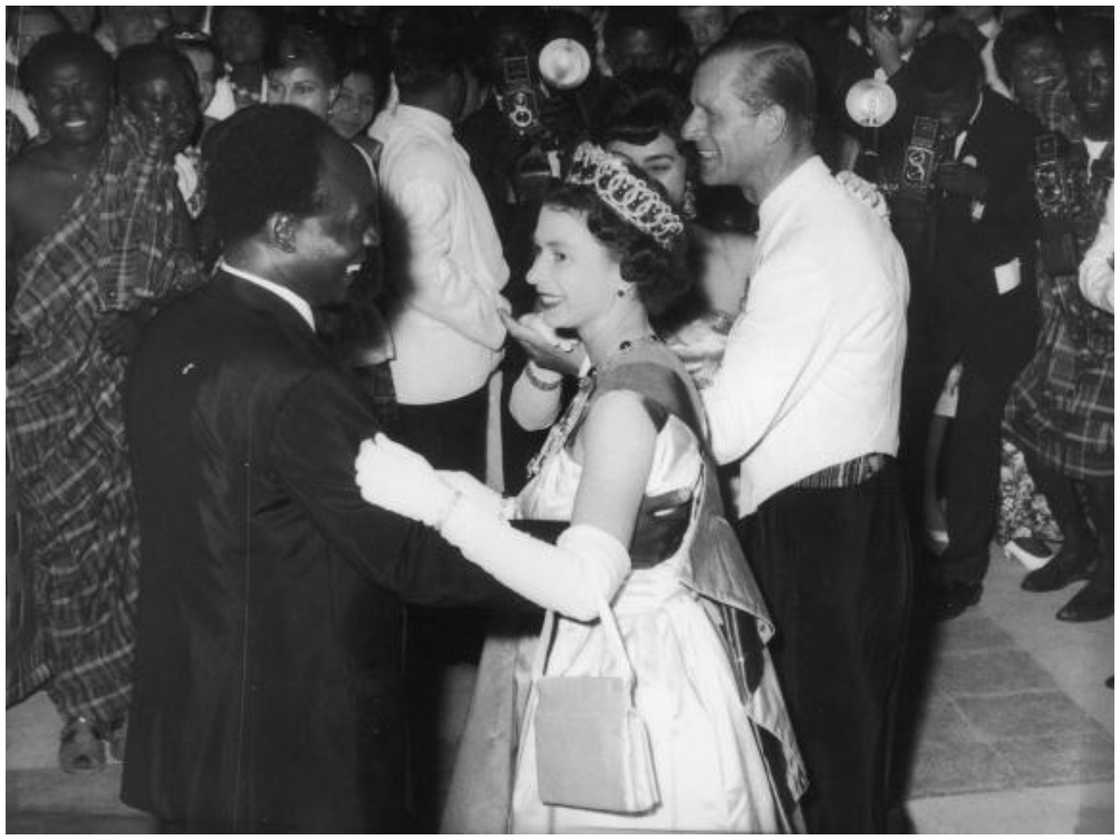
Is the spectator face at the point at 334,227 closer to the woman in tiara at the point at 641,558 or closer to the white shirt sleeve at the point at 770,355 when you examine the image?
the woman in tiara at the point at 641,558

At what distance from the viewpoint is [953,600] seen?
455 cm

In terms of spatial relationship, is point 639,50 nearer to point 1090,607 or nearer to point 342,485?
point 1090,607

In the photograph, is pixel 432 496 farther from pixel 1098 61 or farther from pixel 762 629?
pixel 1098 61

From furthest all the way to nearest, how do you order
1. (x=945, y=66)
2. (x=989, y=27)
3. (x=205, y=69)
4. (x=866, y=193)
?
1. (x=989, y=27)
2. (x=205, y=69)
3. (x=945, y=66)
4. (x=866, y=193)

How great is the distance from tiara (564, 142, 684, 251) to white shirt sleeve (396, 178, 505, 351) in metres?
1.55

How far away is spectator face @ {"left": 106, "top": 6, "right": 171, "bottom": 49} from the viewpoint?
5.56 metres

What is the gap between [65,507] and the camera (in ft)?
11.5

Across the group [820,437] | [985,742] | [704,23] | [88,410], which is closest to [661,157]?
[820,437]

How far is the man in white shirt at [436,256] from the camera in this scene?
12.3ft

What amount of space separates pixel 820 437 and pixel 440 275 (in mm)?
1528

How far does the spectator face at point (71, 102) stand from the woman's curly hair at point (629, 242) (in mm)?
1812

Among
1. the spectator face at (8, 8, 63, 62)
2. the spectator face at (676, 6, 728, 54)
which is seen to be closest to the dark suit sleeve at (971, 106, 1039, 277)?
the spectator face at (676, 6, 728, 54)

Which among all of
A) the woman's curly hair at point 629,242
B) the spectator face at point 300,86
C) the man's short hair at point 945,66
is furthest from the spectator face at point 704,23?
the woman's curly hair at point 629,242

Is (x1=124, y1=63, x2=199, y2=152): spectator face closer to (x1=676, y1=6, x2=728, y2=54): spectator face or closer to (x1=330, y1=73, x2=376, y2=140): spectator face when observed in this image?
(x1=330, y1=73, x2=376, y2=140): spectator face
